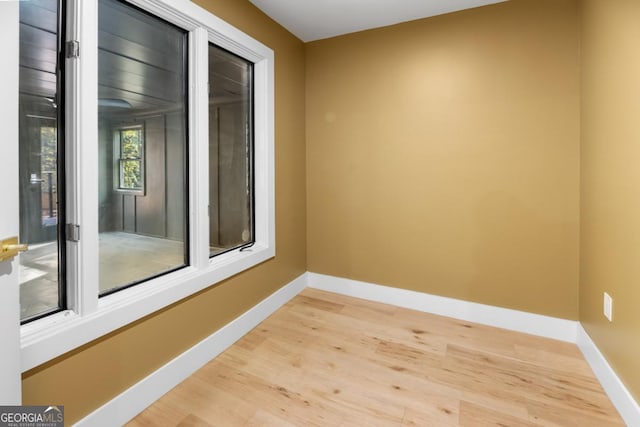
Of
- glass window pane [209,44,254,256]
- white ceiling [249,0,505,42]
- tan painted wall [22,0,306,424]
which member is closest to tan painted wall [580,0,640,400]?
white ceiling [249,0,505,42]

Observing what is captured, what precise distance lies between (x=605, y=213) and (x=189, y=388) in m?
2.60

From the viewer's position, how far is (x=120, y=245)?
1.76 metres

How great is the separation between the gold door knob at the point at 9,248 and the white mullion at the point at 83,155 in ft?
1.08

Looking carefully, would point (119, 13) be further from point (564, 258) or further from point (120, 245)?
point (564, 258)

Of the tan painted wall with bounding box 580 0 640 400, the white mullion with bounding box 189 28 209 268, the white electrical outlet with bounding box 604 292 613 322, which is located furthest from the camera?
the white mullion with bounding box 189 28 209 268

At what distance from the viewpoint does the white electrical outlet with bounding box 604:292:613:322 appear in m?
1.72

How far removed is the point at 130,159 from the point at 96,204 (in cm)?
42

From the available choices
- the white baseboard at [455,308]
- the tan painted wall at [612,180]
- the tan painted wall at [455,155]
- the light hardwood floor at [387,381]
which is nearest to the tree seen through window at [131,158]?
the light hardwood floor at [387,381]

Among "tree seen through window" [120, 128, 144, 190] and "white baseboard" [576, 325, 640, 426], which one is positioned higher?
"tree seen through window" [120, 128, 144, 190]

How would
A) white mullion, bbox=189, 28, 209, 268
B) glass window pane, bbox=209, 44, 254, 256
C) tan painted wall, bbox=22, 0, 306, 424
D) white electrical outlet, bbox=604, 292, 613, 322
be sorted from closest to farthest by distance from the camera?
Result: 1. tan painted wall, bbox=22, 0, 306, 424
2. white electrical outlet, bbox=604, 292, 613, 322
3. white mullion, bbox=189, 28, 209, 268
4. glass window pane, bbox=209, 44, 254, 256

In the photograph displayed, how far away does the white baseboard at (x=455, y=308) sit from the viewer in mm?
2352

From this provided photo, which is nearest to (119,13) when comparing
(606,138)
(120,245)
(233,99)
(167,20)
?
(167,20)

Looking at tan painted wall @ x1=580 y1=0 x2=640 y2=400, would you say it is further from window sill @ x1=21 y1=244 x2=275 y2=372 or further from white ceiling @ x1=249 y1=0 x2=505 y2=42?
window sill @ x1=21 y1=244 x2=275 y2=372

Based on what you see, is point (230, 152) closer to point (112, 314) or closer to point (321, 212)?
point (321, 212)
